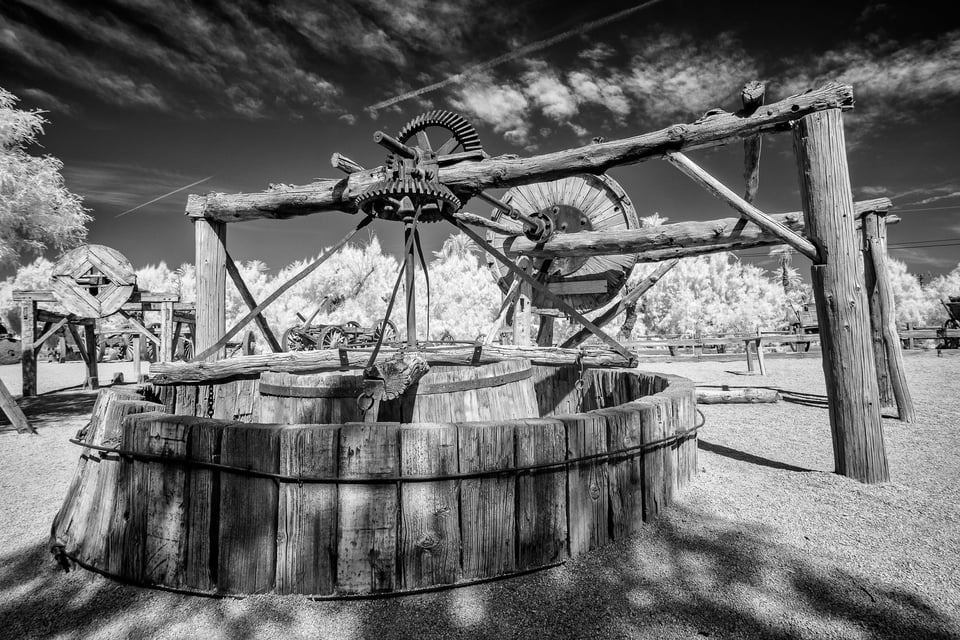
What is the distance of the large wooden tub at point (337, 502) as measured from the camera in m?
2.22

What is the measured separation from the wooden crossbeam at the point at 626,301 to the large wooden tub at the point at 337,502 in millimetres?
6380

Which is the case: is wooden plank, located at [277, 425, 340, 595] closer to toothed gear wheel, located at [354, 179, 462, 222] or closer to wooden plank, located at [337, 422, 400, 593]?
wooden plank, located at [337, 422, 400, 593]

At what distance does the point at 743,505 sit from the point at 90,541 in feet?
13.7

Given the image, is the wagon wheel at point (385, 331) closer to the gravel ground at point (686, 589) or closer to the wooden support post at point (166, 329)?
the gravel ground at point (686, 589)

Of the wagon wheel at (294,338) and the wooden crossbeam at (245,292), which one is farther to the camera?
the wagon wheel at (294,338)

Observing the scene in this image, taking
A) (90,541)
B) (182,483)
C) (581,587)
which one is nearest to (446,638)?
(581,587)

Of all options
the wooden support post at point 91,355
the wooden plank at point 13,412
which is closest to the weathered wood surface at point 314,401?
the wooden plank at point 13,412

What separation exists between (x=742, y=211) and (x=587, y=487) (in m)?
3.45

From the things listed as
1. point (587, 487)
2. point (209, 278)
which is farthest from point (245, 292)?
point (587, 487)

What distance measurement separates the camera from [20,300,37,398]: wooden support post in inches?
409

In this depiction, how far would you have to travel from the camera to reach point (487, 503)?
2.34 meters

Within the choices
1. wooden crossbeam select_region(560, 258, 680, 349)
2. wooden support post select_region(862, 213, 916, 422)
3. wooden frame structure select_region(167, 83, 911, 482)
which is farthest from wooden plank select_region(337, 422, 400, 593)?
wooden support post select_region(862, 213, 916, 422)

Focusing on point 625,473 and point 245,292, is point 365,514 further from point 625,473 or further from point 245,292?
point 245,292

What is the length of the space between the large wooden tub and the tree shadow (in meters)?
0.11
